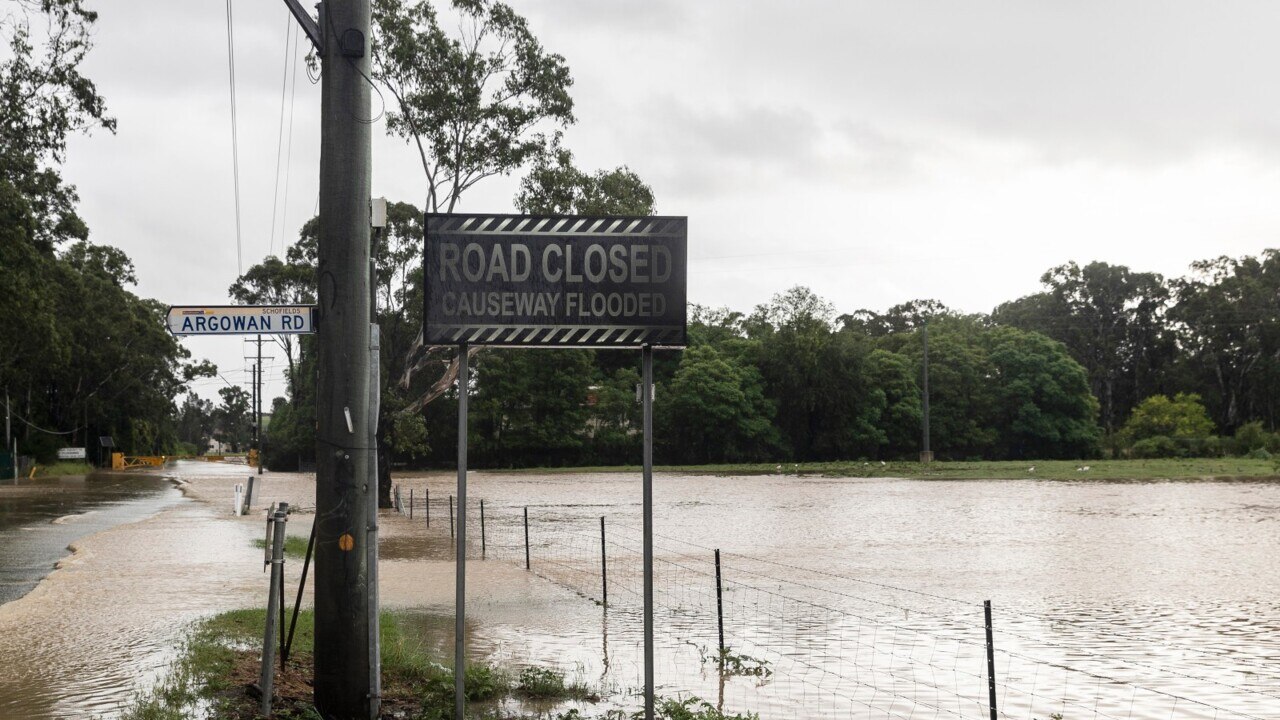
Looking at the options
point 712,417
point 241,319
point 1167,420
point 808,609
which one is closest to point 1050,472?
point 712,417

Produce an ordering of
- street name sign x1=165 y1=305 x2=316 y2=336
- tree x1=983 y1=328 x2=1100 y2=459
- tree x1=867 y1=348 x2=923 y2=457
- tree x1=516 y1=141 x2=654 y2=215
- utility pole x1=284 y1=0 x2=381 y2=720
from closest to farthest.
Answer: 1. utility pole x1=284 y1=0 x2=381 y2=720
2. street name sign x1=165 y1=305 x2=316 y2=336
3. tree x1=516 y1=141 x2=654 y2=215
4. tree x1=983 y1=328 x2=1100 y2=459
5. tree x1=867 y1=348 x2=923 y2=457

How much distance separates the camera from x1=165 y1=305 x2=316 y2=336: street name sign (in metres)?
7.35

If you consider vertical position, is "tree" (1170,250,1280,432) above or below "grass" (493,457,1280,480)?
above

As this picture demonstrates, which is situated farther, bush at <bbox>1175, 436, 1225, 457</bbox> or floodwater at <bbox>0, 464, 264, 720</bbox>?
bush at <bbox>1175, 436, 1225, 457</bbox>

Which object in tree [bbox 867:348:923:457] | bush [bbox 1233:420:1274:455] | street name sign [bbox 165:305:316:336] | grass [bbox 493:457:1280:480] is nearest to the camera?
street name sign [bbox 165:305:316:336]

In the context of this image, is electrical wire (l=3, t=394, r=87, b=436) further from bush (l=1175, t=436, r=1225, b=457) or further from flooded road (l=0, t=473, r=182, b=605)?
bush (l=1175, t=436, r=1225, b=457)

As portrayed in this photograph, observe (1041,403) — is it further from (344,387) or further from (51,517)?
(344,387)

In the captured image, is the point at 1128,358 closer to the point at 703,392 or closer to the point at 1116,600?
the point at 703,392

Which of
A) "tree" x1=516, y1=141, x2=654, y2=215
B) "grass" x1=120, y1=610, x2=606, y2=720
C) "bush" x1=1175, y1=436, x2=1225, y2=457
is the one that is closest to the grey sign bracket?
"grass" x1=120, y1=610, x2=606, y2=720

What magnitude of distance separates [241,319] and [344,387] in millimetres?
962

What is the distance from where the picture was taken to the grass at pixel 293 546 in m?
20.0

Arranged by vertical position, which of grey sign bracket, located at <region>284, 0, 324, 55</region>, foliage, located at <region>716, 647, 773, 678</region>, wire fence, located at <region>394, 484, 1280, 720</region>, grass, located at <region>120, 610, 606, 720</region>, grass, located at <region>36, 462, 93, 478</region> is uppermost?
grey sign bracket, located at <region>284, 0, 324, 55</region>

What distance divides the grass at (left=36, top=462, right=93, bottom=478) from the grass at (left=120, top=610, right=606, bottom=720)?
62972 millimetres

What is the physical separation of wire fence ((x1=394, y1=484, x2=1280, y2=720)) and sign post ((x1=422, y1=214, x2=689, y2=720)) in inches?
111
